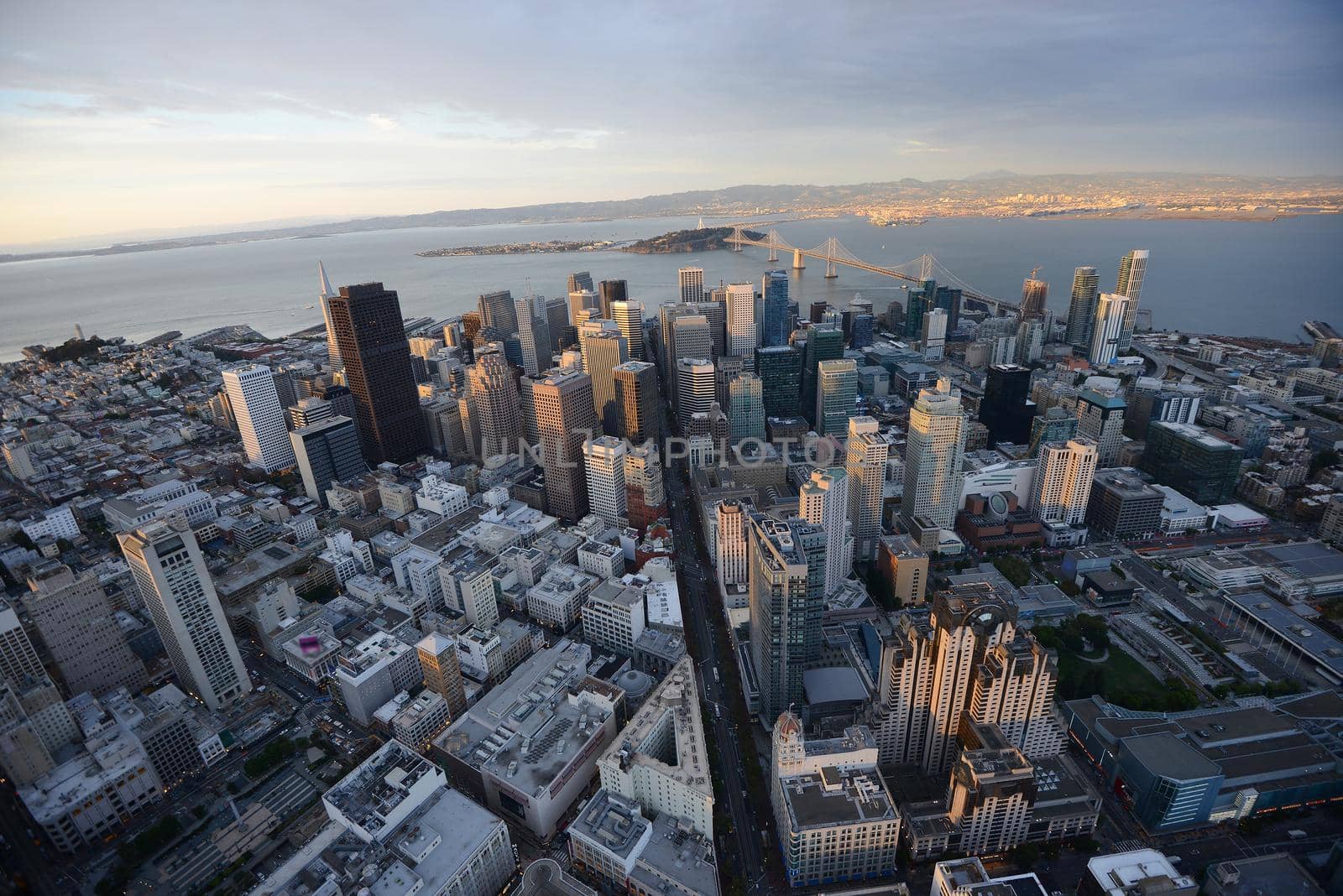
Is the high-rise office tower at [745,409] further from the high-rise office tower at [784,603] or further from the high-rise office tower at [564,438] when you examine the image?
the high-rise office tower at [784,603]

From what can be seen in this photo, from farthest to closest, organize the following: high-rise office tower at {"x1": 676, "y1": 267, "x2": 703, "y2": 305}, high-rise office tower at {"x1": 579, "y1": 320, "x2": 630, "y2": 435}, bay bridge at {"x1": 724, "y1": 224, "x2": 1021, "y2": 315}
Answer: bay bridge at {"x1": 724, "y1": 224, "x2": 1021, "y2": 315}
high-rise office tower at {"x1": 676, "y1": 267, "x2": 703, "y2": 305}
high-rise office tower at {"x1": 579, "y1": 320, "x2": 630, "y2": 435}

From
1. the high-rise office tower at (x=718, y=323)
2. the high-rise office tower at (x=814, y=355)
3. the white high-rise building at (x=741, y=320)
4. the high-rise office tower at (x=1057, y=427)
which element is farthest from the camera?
the high-rise office tower at (x=718, y=323)

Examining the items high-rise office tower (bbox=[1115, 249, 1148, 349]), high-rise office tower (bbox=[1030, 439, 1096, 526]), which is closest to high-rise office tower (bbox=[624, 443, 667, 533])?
high-rise office tower (bbox=[1030, 439, 1096, 526])

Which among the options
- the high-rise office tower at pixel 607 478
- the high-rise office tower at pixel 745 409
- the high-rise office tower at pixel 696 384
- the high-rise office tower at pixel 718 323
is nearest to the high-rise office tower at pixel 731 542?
the high-rise office tower at pixel 607 478

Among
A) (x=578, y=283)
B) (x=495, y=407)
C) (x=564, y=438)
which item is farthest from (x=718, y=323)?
(x=564, y=438)

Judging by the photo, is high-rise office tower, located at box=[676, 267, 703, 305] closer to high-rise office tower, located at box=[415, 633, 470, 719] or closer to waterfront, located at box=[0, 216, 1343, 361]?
waterfront, located at box=[0, 216, 1343, 361]

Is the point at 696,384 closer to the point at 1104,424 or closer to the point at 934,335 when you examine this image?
the point at 1104,424

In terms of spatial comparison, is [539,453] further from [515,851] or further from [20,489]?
[20,489]
